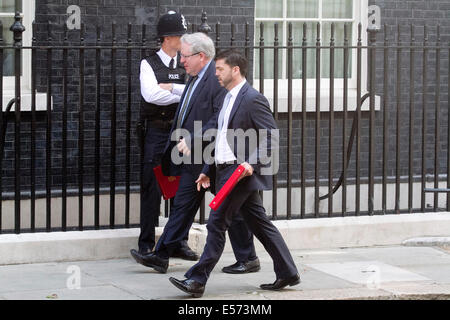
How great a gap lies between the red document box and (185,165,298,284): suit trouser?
93cm

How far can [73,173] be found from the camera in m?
11.2

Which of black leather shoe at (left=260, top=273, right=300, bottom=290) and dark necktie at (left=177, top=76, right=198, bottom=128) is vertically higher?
dark necktie at (left=177, top=76, right=198, bottom=128)

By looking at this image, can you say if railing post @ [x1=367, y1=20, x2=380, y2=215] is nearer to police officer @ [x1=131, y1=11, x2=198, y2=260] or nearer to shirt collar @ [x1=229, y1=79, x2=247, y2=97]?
police officer @ [x1=131, y1=11, x2=198, y2=260]

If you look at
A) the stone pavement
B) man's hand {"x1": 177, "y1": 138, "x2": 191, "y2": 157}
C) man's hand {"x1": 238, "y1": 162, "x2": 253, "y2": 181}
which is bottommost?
the stone pavement

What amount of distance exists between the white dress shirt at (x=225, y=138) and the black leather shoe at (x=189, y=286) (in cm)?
91

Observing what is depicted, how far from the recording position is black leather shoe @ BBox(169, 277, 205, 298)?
795cm

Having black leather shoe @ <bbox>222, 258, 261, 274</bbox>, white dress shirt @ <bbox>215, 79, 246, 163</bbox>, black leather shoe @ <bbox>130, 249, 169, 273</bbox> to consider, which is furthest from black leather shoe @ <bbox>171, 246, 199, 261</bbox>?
white dress shirt @ <bbox>215, 79, 246, 163</bbox>

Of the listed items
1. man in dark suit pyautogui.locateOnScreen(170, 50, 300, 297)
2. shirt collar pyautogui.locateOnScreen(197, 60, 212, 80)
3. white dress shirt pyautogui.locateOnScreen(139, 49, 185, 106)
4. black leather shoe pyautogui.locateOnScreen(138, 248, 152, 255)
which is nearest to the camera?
man in dark suit pyautogui.locateOnScreen(170, 50, 300, 297)

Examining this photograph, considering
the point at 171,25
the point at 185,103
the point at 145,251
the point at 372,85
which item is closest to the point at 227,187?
the point at 185,103

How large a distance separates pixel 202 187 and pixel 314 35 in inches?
178

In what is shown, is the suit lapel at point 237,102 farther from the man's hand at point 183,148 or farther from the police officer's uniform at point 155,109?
the police officer's uniform at point 155,109

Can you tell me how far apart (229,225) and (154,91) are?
1552 mm

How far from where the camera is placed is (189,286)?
7965 mm
